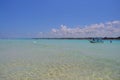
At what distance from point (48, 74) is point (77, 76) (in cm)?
129

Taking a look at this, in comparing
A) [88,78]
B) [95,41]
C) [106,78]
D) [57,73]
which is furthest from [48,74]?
[95,41]

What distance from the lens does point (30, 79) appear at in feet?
23.1

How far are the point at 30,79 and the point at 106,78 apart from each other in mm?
3151

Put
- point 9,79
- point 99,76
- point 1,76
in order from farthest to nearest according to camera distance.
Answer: point 99,76, point 1,76, point 9,79

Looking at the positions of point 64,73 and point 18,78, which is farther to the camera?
point 64,73

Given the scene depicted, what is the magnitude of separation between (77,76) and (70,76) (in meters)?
0.31

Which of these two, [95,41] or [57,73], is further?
[95,41]

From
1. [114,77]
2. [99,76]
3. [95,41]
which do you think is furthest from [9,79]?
[95,41]

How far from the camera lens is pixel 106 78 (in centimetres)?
753

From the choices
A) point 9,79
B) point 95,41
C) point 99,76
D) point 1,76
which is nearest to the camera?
point 9,79

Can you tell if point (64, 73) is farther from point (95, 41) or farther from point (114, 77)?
point (95, 41)

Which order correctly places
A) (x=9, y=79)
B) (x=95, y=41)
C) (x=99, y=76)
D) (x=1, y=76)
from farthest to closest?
(x=95, y=41), (x=99, y=76), (x=1, y=76), (x=9, y=79)

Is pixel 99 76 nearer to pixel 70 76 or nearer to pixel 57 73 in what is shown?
pixel 70 76

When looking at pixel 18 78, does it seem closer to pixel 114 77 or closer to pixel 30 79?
pixel 30 79
